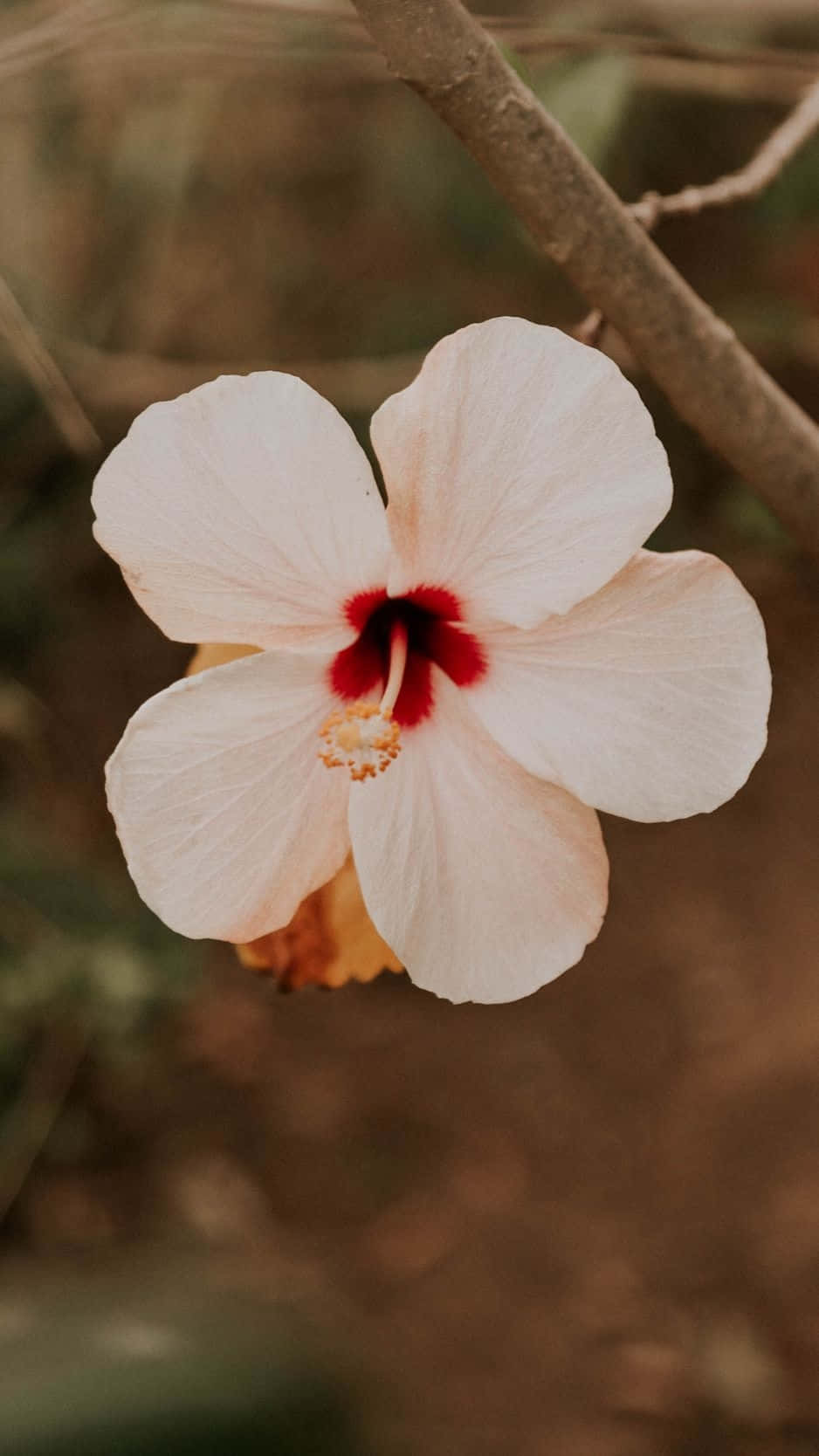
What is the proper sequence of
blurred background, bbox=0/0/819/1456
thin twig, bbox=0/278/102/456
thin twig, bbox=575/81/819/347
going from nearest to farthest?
thin twig, bbox=575/81/819/347 → thin twig, bbox=0/278/102/456 → blurred background, bbox=0/0/819/1456

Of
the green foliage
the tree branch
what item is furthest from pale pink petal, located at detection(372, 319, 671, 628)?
the green foliage

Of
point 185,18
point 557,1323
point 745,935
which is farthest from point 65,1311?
point 185,18

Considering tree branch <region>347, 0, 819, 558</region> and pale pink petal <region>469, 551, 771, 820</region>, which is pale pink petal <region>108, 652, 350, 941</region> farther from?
tree branch <region>347, 0, 819, 558</region>

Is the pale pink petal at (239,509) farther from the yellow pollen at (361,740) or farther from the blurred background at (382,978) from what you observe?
the blurred background at (382,978)

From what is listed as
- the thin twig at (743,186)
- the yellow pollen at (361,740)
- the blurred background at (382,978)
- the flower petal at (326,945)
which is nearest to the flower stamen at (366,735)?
the yellow pollen at (361,740)

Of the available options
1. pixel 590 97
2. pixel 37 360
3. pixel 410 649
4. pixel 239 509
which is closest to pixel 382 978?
pixel 590 97
